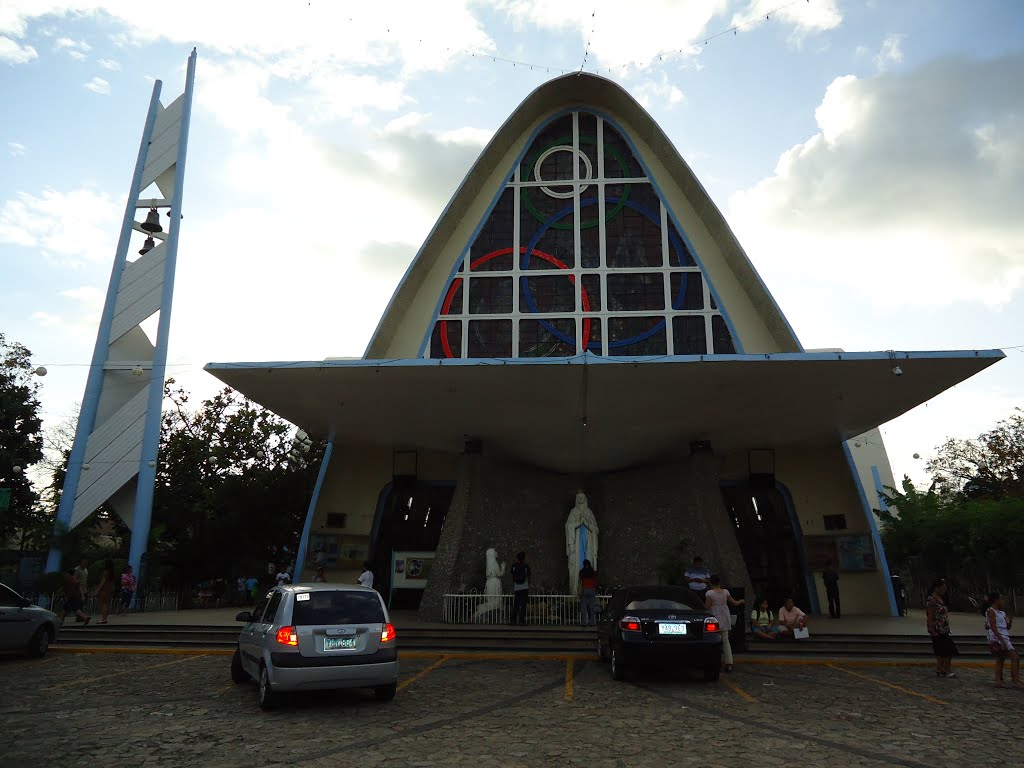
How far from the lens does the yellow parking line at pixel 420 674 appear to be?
29.6ft

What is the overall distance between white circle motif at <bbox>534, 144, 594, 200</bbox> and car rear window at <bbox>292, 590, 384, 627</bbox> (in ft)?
59.9

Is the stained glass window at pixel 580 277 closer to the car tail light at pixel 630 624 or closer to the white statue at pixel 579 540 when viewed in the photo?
the white statue at pixel 579 540

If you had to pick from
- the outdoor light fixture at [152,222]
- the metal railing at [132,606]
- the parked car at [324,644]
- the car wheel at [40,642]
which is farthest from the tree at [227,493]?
the parked car at [324,644]

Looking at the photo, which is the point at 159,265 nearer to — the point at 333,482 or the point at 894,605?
the point at 333,482

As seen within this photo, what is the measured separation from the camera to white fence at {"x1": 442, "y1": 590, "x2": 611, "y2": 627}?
16609 mm

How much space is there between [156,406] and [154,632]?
32.0 feet

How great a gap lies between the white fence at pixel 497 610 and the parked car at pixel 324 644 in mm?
9115

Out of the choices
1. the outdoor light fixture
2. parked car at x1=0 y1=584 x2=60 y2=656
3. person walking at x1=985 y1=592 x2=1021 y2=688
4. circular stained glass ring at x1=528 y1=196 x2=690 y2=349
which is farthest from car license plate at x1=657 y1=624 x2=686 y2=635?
the outdoor light fixture

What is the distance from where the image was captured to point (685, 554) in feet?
63.7

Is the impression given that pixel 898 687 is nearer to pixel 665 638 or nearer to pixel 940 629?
pixel 940 629

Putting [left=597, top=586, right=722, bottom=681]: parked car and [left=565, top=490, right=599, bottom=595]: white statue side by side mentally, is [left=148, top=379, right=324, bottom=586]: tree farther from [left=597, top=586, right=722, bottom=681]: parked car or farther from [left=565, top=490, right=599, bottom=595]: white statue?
[left=597, top=586, right=722, bottom=681]: parked car

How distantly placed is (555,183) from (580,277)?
3.83 m

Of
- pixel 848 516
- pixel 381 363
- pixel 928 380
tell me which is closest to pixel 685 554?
pixel 848 516

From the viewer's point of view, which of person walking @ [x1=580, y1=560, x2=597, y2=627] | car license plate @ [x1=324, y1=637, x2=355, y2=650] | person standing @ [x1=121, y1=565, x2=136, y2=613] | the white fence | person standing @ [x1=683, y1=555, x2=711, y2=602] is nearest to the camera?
car license plate @ [x1=324, y1=637, x2=355, y2=650]
